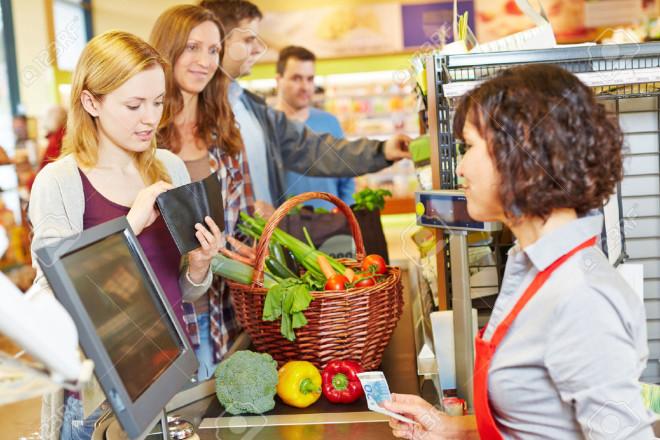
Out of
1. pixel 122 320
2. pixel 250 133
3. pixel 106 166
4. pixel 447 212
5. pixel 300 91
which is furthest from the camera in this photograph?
pixel 300 91

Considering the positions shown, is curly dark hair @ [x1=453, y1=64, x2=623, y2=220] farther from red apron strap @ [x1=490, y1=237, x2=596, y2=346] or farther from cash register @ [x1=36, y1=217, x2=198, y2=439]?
cash register @ [x1=36, y1=217, x2=198, y2=439]

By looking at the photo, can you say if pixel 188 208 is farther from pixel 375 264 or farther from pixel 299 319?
pixel 375 264

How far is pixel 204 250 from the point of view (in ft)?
6.43

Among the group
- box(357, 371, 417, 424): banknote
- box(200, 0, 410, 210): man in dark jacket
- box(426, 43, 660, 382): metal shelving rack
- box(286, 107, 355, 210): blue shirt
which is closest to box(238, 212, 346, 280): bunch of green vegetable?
box(426, 43, 660, 382): metal shelving rack

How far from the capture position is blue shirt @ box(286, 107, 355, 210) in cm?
450

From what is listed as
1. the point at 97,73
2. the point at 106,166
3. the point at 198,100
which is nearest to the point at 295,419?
the point at 106,166

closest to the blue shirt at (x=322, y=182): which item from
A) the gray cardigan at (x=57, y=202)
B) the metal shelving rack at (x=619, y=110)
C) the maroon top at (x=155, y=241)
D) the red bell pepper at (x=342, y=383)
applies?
the maroon top at (x=155, y=241)

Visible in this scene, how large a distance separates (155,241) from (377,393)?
880mm

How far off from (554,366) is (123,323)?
69 centimetres

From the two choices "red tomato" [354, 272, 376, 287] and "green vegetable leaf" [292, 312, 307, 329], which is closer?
"green vegetable leaf" [292, 312, 307, 329]

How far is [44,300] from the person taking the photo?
33.7 inches

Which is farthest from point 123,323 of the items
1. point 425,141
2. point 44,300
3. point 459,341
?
point 425,141

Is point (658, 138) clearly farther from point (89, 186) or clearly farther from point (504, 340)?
point (89, 186)

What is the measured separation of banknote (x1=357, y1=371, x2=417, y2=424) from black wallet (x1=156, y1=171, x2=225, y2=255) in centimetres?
55
